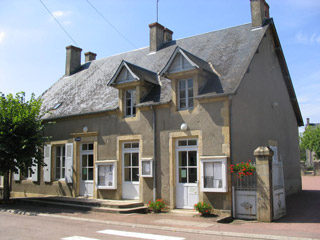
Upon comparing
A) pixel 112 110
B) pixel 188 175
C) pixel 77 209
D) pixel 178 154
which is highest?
pixel 112 110

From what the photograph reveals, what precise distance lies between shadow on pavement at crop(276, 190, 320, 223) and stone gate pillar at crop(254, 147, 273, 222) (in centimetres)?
58

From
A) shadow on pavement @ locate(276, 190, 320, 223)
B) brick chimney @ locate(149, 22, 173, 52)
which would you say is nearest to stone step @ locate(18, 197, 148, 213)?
shadow on pavement @ locate(276, 190, 320, 223)

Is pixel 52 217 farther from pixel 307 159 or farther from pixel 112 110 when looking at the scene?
pixel 307 159

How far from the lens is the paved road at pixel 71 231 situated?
730cm

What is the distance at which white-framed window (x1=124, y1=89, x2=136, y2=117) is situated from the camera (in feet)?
Result: 42.2

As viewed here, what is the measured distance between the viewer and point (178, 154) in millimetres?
11430

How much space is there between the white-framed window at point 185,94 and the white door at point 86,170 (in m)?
4.62

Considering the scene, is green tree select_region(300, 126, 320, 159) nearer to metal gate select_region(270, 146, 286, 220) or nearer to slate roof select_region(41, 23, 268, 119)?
slate roof select_region(41, 23, 268, 119)

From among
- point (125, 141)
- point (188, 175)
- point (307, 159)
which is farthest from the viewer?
point (307, 159)

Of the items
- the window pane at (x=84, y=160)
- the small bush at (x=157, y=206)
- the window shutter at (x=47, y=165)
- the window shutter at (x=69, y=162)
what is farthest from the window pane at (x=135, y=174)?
the window shutter at (x=47, y=165)

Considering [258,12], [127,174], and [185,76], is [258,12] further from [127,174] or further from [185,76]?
[127,174]

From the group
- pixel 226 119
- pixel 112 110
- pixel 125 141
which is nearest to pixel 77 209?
pixel 125 141

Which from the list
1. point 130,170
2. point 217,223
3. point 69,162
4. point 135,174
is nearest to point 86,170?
point 69,162

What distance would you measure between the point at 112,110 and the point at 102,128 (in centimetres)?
93
